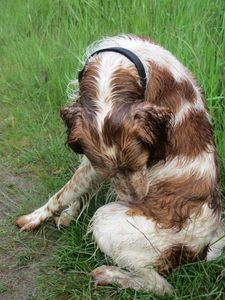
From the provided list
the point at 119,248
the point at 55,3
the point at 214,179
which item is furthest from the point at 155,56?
the point at 55,3

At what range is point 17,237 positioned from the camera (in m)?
4.18

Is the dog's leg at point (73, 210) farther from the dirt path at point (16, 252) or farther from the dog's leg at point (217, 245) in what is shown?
the dog's leg at point (217, 245)

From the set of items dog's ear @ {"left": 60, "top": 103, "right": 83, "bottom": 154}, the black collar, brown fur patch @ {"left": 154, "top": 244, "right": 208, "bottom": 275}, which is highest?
the black collar

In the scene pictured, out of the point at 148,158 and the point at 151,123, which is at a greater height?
the point at 151,123

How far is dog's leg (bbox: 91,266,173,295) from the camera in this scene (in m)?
3.52

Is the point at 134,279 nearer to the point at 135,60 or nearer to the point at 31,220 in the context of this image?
the point at 31,220

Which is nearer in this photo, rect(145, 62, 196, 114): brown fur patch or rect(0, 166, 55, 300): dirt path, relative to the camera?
rect(145, 62, 196, 114): brown fur patch

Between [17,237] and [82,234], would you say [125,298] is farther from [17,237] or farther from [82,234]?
[17,237]

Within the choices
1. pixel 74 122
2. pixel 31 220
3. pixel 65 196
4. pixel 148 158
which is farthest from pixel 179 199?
pixel 31 220

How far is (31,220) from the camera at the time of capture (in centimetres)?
422

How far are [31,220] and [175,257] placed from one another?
1222 millimetres

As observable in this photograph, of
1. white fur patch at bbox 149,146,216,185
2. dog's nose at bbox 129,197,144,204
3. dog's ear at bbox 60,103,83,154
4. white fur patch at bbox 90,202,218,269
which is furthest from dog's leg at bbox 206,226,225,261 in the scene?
dog's ear at bbox 60,103,83,154

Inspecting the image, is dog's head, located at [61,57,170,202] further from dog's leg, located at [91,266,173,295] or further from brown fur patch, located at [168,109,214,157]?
dog's leg, located at [91,266,173,295]

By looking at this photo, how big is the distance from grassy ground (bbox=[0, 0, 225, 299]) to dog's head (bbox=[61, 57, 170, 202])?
792 millimetres
